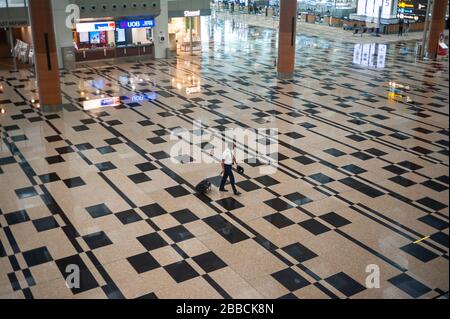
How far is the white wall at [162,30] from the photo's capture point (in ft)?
77.7

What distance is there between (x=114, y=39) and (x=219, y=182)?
50.6 feet

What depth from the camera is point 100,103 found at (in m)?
15.6

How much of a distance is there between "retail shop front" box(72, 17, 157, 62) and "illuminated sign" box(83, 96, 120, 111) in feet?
22.8

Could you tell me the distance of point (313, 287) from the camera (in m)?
6.54

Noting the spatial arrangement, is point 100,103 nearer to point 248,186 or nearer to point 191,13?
point 248,186

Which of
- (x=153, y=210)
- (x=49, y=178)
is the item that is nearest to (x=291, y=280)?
(x=153, y=210)

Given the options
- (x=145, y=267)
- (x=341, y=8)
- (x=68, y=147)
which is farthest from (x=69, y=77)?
(x=341, y=8)

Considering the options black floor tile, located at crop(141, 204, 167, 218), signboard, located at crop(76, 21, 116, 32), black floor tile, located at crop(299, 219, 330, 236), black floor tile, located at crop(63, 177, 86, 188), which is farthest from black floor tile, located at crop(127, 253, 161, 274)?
signboard, located at crop(76, 21, 116, 32)

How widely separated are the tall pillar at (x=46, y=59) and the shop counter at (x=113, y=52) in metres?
7.55

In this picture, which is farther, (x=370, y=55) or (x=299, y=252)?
(x=370, y=55)

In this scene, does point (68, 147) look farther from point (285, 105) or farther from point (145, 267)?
point (285, 105)

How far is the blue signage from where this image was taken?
2280 cm

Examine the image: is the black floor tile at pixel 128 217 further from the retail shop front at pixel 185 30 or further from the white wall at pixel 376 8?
the white wall at pixel 376 8

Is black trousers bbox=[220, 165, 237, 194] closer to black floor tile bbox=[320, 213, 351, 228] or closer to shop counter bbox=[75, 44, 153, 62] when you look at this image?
black floor tile bbox=[320, 213, 351, 228]
